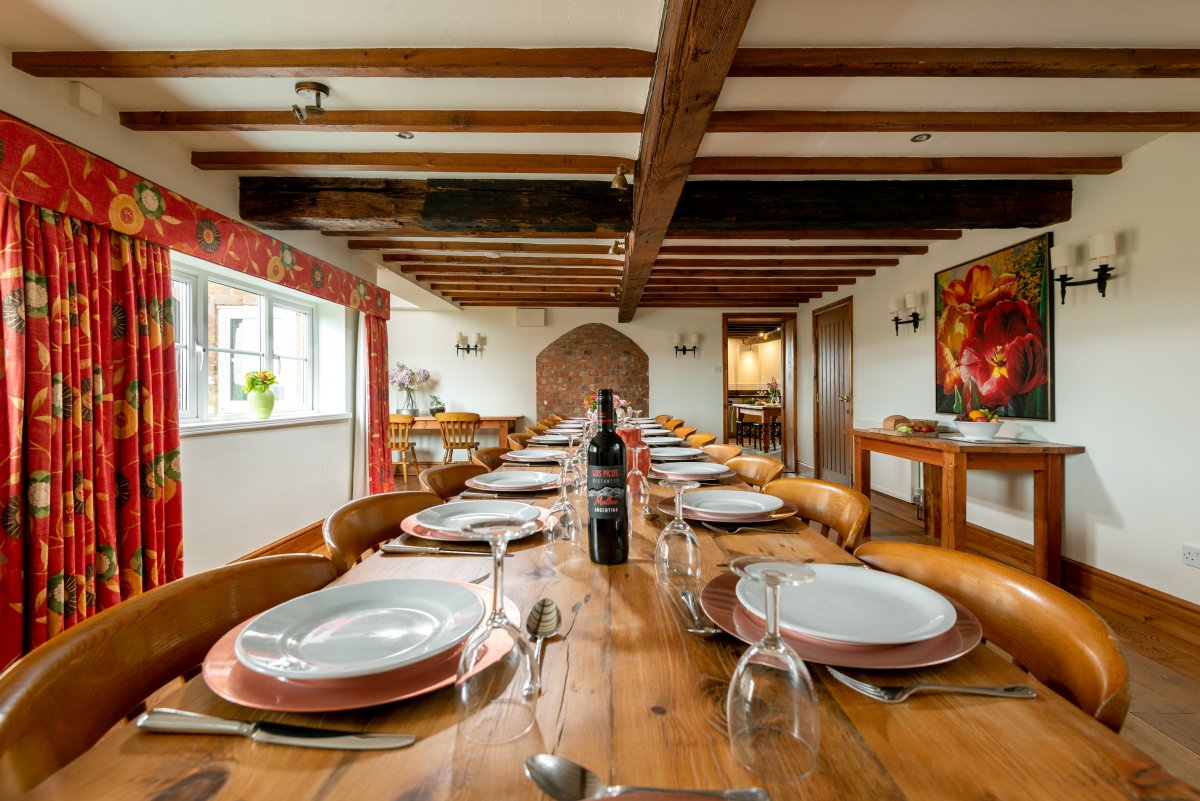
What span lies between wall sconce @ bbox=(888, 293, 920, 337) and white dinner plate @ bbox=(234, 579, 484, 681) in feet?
15.6

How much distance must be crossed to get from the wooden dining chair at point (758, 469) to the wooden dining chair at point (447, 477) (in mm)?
1069

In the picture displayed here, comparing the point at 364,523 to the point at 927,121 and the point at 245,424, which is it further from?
the point at 927,121

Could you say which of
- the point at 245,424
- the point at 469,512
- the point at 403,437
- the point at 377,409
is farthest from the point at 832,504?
the point at 403,437

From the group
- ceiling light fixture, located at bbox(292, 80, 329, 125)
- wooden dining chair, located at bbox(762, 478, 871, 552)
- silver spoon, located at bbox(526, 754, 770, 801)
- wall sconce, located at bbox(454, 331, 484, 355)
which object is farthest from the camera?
wall sconce, located at bbox(454, 331, 484, 355)

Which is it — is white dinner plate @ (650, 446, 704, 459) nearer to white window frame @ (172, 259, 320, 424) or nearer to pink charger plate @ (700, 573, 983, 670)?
pink charger plate @ (700, 573, 983, 670)

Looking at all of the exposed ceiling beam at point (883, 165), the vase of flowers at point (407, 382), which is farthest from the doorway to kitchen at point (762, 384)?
the exposed ceiling beam at point (883, 165)

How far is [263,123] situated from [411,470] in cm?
518

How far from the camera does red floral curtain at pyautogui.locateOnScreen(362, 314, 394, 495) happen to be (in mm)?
4773

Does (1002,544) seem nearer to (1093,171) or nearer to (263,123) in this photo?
(1093,171)

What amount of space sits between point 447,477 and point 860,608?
161 centimetres

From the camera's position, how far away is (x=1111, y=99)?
7.18 feet

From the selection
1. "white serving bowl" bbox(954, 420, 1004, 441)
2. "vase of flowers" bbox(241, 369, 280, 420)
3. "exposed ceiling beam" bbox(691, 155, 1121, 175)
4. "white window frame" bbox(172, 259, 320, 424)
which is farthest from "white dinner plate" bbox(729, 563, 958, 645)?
"vase of flowers" bbox(241, 369, 280, 420)

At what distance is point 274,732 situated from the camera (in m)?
0.48

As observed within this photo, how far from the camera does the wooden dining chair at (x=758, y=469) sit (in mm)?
2283
